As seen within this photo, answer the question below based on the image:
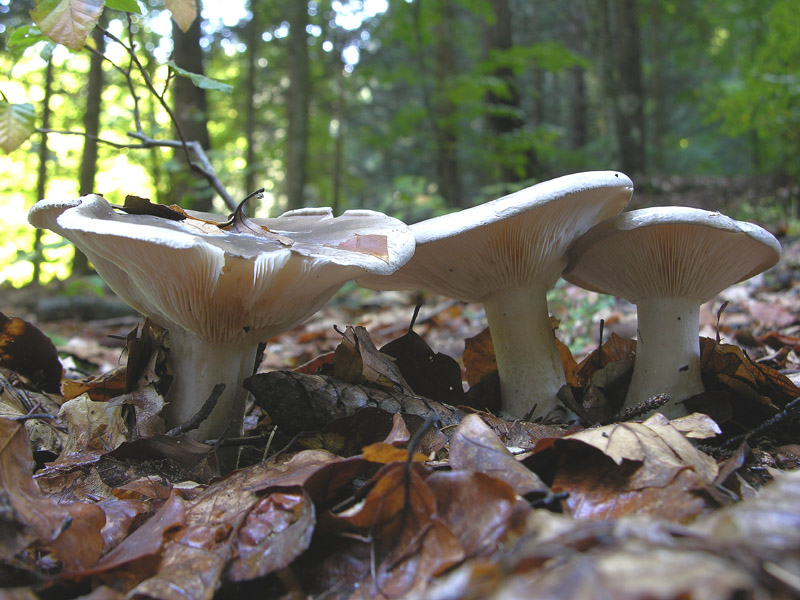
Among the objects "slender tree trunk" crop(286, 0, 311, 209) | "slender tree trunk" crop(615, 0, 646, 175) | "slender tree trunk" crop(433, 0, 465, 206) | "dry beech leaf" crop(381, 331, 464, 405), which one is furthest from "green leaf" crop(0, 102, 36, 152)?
"slender tree trunk" crop(615, 0, 646, 175)

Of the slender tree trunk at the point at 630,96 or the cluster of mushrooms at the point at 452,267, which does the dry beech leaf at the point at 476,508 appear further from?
the slender tree trunk at the point at 630,96

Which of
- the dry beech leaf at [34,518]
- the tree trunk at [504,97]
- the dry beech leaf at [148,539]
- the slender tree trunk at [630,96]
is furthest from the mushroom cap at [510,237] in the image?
the slender tree trunk at [630,96]

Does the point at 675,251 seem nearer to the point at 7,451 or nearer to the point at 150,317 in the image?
the point at 150,317

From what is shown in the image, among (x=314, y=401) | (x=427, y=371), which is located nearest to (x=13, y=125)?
(x=314, y=401)

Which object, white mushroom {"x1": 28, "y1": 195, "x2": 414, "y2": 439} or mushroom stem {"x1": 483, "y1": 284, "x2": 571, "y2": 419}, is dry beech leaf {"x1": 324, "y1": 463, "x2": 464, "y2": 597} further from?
mushroom stem {"x1": 483, "y1": 284, "x2": 571, "y2": 419}

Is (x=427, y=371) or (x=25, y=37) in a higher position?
(x=25, y=37)

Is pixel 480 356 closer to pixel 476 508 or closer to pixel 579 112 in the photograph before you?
pixel 476 508

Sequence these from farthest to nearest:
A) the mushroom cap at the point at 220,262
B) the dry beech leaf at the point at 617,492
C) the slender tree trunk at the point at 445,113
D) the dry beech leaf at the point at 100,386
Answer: the slender tree trunk at the point at 445,113, the dry beech leaf at the point at 100,386, the mushroom cap at the point at 220,262, the dry beech leaf at the point at 617,492
